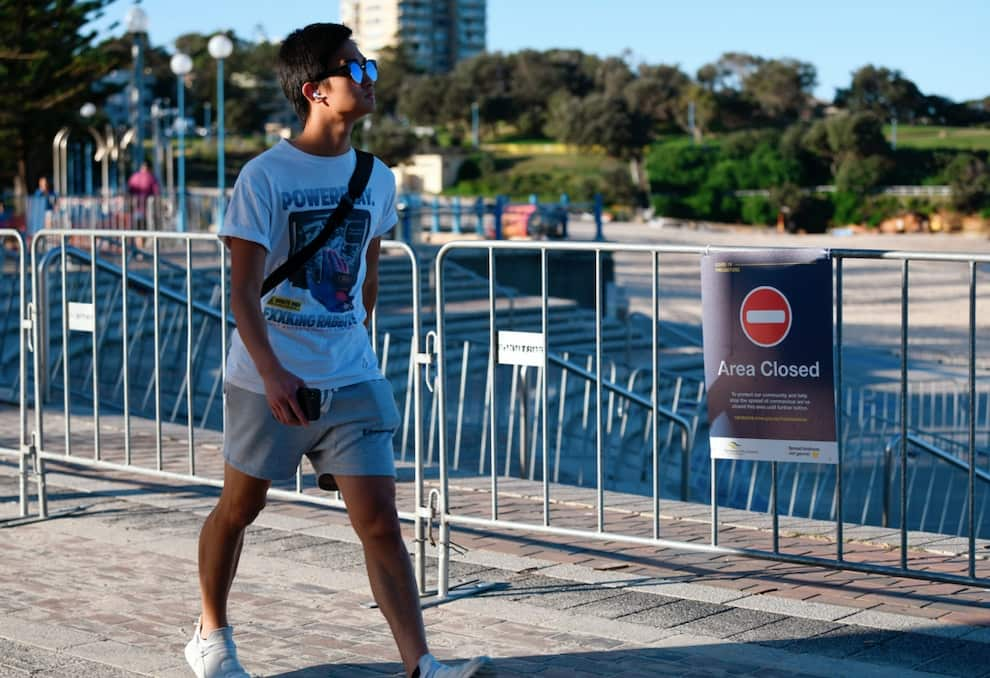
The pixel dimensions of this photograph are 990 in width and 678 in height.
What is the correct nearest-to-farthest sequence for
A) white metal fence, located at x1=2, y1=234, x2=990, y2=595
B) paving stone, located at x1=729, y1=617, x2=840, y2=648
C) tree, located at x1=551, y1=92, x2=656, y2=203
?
paving stone, located at x1=729, y1=617, x2=840, y2=648, white metal fence, located at x1=2, y1=234, x2=990, y2=595, tree, located at x1=551, y1=92, x2=656, y2=203

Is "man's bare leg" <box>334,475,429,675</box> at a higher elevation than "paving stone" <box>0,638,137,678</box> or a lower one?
higher

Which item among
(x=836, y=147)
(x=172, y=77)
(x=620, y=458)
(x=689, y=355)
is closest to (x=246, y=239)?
(x=620, y=458)

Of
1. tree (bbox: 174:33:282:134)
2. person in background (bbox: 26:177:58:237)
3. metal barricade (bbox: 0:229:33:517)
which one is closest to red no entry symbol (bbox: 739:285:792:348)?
metal barricade (bbox: 0:229:33:517)

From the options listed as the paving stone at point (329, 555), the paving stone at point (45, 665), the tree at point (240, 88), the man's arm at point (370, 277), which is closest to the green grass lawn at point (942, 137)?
the tree at point (240, 88)

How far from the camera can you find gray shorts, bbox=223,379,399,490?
13.5 feet

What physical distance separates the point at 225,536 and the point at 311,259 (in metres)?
0.88

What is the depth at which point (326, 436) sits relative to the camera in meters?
4.18

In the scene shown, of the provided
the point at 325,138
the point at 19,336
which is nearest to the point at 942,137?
the point at 19,336

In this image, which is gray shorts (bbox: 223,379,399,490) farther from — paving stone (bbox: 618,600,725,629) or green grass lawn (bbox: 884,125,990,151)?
green grass lawn (bbox: 884,125,990,151)

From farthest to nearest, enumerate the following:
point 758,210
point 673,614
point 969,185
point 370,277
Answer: point 758,210
point 969,185
point 673,614
point 370,277

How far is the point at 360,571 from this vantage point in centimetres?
596

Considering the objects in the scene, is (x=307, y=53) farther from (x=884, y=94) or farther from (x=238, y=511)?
(x=884, y=94)

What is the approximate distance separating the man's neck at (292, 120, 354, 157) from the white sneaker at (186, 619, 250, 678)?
145cm

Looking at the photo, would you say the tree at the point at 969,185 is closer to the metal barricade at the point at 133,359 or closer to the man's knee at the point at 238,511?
the metal barricade at the point at 133,359
